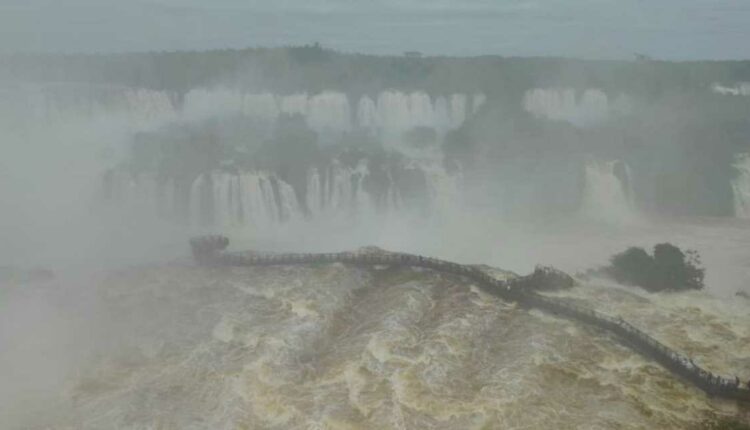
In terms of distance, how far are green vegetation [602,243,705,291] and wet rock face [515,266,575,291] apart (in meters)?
6.13

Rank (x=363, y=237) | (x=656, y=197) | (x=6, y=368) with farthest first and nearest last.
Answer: (x=656, y=197) → (x=363, y=237) → (x=6, y=368)

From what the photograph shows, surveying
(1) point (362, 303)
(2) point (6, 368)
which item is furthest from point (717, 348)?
(2) point (6, 368)

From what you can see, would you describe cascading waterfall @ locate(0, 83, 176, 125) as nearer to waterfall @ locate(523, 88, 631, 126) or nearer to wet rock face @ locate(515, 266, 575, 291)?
waterfall @ locate(523, 88, 631, 126)

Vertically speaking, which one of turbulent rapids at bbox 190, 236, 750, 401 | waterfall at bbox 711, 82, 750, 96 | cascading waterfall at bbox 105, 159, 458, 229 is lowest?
cascading waterfall at bbox 105, 159, 458, 229

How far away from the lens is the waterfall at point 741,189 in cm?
5812

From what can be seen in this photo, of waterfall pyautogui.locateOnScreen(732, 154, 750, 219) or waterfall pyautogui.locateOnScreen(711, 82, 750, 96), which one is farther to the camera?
waterfall pyautogui.locateOnScreen(711, 82, 750, 96)

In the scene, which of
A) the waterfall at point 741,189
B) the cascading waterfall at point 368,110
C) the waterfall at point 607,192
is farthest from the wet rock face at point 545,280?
the cascading waterfall at point 368,110

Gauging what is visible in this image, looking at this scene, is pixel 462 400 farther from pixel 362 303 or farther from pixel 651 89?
pixel 651 89

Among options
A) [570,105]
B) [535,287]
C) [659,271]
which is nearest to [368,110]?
[570,105]

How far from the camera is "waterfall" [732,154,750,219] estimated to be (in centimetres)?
5812

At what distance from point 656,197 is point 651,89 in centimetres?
2664

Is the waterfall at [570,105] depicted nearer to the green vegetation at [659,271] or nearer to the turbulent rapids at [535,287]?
the green vegetation at [659,271]

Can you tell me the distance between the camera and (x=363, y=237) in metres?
48.5

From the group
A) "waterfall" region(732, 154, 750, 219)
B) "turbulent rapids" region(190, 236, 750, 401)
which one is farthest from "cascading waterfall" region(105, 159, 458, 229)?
"waterfall" region(732, 154, 750, 219)
